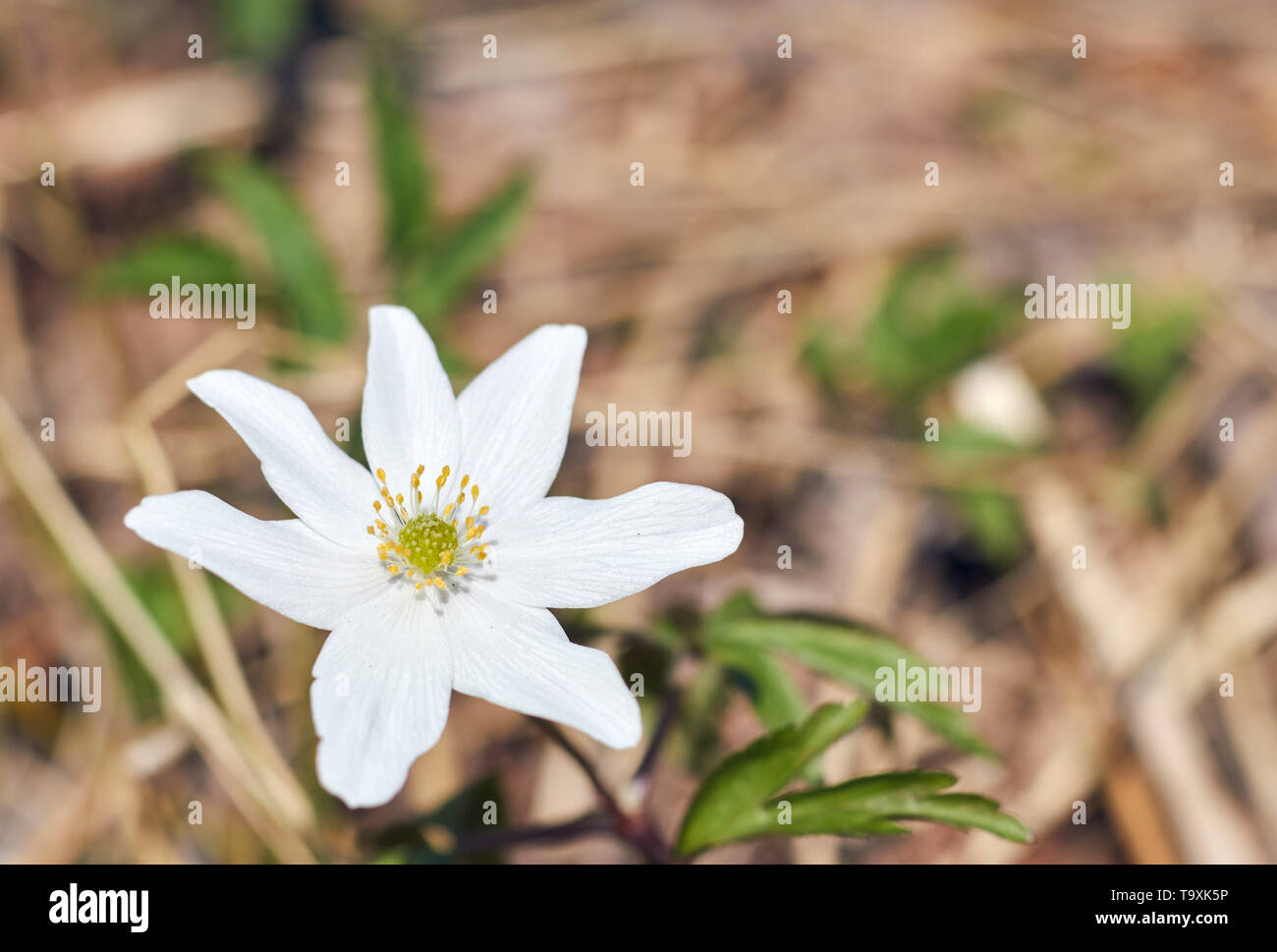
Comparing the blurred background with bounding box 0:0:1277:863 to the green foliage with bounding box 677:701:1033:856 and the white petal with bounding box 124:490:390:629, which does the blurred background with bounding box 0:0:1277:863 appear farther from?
the white petal with bounding box 124:490:390:629

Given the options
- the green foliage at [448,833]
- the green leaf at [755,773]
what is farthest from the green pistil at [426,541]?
the green leaf at [755,773]

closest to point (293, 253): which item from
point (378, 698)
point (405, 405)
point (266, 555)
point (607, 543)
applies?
point (405, 405)

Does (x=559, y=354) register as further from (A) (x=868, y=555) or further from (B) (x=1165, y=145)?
(B) (x=1165, y=145)

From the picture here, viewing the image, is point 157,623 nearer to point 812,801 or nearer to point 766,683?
point 766,683

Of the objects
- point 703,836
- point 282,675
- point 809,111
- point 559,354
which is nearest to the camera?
point 703,836

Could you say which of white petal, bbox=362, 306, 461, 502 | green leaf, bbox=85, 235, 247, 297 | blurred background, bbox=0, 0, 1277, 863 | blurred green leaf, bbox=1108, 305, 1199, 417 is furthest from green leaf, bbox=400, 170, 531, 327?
blurred green leaf, bbox=1108, 305, 1199, 417

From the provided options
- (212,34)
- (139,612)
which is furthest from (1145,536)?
(212,34)

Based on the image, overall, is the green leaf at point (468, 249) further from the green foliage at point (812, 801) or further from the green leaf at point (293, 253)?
the green foliage at point (812, 801)
